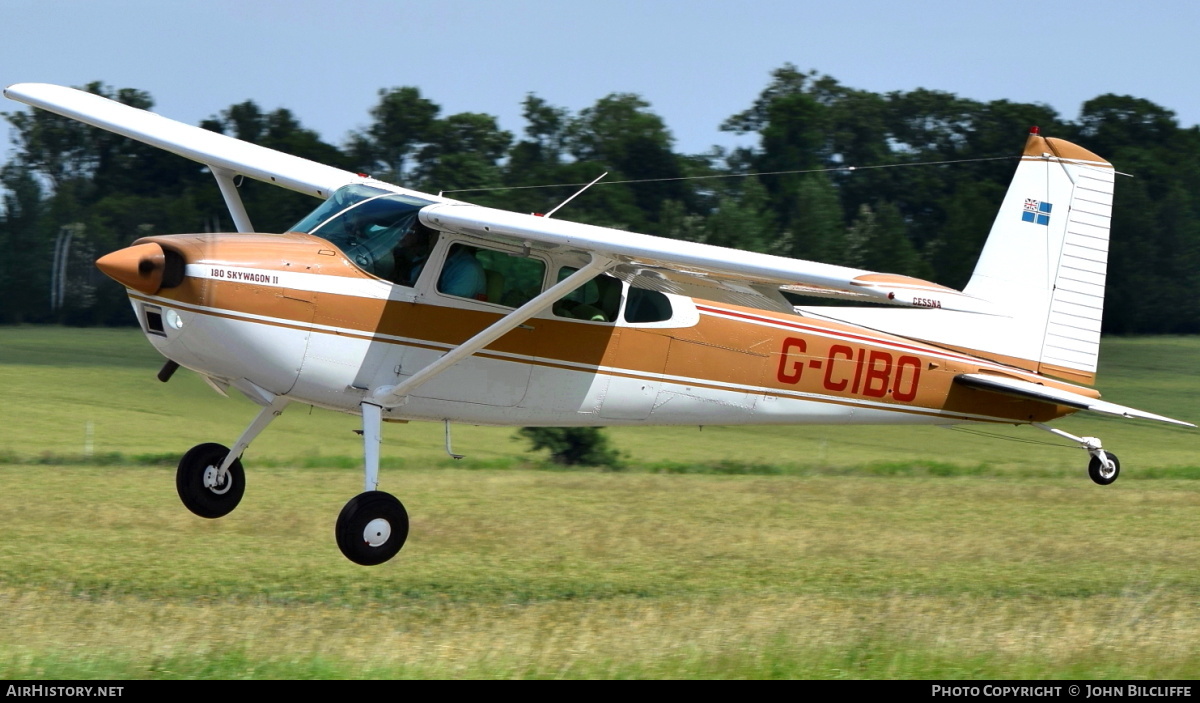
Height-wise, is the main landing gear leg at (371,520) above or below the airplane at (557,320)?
below

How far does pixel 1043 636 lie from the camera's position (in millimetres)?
8539

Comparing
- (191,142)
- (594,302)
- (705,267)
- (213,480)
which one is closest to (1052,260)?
(594,302)

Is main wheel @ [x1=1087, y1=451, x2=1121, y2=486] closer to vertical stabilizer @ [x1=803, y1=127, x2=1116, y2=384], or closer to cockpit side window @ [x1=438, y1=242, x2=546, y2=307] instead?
vertical stabilizer @ [x1=803, y1=127, x2=1116, y2=384]

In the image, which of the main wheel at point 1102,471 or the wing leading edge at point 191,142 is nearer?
the wing leading edge at point 191,142

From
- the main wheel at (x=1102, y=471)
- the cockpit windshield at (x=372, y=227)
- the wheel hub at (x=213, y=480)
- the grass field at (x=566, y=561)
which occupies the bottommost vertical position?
the grass field at (x=566, y=561)

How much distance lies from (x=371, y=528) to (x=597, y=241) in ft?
9.03

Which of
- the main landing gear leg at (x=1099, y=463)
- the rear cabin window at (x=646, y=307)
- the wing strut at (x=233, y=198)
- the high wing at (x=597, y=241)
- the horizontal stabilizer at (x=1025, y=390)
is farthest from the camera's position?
the main landing gear leg at (x=1099, y=463)

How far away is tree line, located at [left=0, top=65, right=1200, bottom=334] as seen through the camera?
30156 millimetres

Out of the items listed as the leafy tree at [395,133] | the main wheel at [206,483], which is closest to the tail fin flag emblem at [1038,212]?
the main wheel at [206,483]

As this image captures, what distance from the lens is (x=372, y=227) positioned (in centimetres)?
943

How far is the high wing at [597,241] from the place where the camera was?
25.1 ft

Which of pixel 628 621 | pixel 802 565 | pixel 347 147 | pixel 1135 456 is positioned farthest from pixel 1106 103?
pixel 628 621

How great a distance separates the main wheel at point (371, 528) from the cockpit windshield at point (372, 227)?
1682 mm

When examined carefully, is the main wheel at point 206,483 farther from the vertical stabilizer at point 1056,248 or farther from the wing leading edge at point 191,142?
the vertical stabilizer at point 1056,248
